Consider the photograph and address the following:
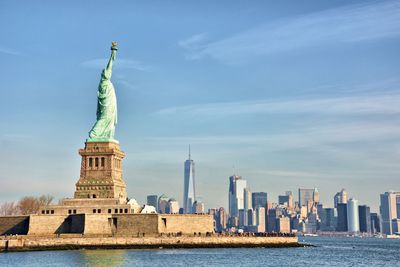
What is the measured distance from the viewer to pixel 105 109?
98.1 m

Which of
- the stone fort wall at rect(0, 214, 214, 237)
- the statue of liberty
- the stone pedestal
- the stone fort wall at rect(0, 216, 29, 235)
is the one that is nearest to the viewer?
the stone fort wall at rect(0, 214, 214, 237)

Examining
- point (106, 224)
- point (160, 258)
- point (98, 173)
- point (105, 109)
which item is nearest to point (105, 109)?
point (105, 109)

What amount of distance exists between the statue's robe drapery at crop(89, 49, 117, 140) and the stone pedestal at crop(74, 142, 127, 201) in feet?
5.66

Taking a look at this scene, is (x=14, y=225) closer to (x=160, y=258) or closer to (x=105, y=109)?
(x=105, y=109)

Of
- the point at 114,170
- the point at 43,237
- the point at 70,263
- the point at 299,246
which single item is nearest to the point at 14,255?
the point at 43,237

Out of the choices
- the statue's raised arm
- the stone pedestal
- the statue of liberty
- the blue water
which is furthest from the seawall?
the statue's raised arm

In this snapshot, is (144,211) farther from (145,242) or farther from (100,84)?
(100,84)

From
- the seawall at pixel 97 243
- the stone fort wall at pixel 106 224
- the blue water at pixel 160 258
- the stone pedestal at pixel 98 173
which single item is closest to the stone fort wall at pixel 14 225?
the stone fort wall at pixel 106 224

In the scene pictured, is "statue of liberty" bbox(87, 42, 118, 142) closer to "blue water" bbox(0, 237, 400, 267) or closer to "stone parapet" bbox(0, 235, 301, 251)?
"stone parapet" bbox(0, 235, 301, 251)

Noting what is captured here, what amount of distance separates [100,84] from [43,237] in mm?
23722

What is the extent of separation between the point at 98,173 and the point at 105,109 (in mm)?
9209

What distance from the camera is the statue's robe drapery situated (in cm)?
9762

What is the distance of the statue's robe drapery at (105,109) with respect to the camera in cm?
9762

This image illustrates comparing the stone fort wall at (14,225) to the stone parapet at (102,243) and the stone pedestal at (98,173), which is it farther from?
the stone pedestal at (98,173)
